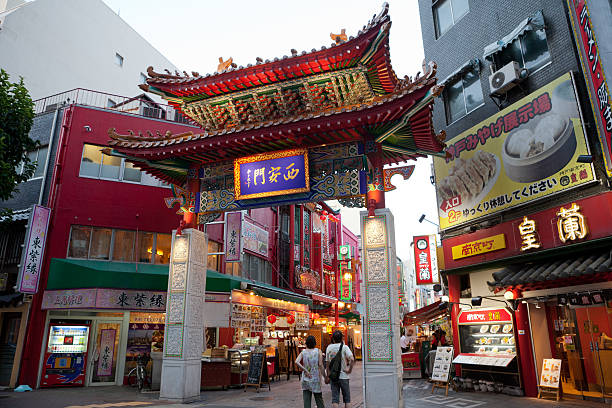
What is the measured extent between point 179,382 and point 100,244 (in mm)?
7026

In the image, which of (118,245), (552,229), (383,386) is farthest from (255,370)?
(552,229)

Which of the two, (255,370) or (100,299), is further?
(100,299)

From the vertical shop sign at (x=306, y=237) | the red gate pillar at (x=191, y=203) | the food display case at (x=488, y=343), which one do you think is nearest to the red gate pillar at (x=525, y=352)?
the food display case at (x=488, y=343)

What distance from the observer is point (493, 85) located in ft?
44.8

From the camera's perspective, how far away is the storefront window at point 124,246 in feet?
51.0

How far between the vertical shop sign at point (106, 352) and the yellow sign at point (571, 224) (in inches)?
571

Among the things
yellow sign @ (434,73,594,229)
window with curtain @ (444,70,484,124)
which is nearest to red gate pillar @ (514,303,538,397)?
yellow sign @ (434,73,594,229)

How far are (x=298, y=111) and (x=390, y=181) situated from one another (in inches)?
140

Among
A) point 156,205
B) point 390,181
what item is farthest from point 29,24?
point 390,181

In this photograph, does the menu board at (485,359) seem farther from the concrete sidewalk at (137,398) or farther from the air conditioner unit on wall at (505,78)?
the air conditioner unit on wall at (505,78)

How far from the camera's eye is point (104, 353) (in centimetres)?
1446

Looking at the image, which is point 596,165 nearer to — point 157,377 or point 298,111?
point 298,111

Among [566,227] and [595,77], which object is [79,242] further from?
[595,77]

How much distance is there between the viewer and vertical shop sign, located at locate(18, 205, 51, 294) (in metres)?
13.4
